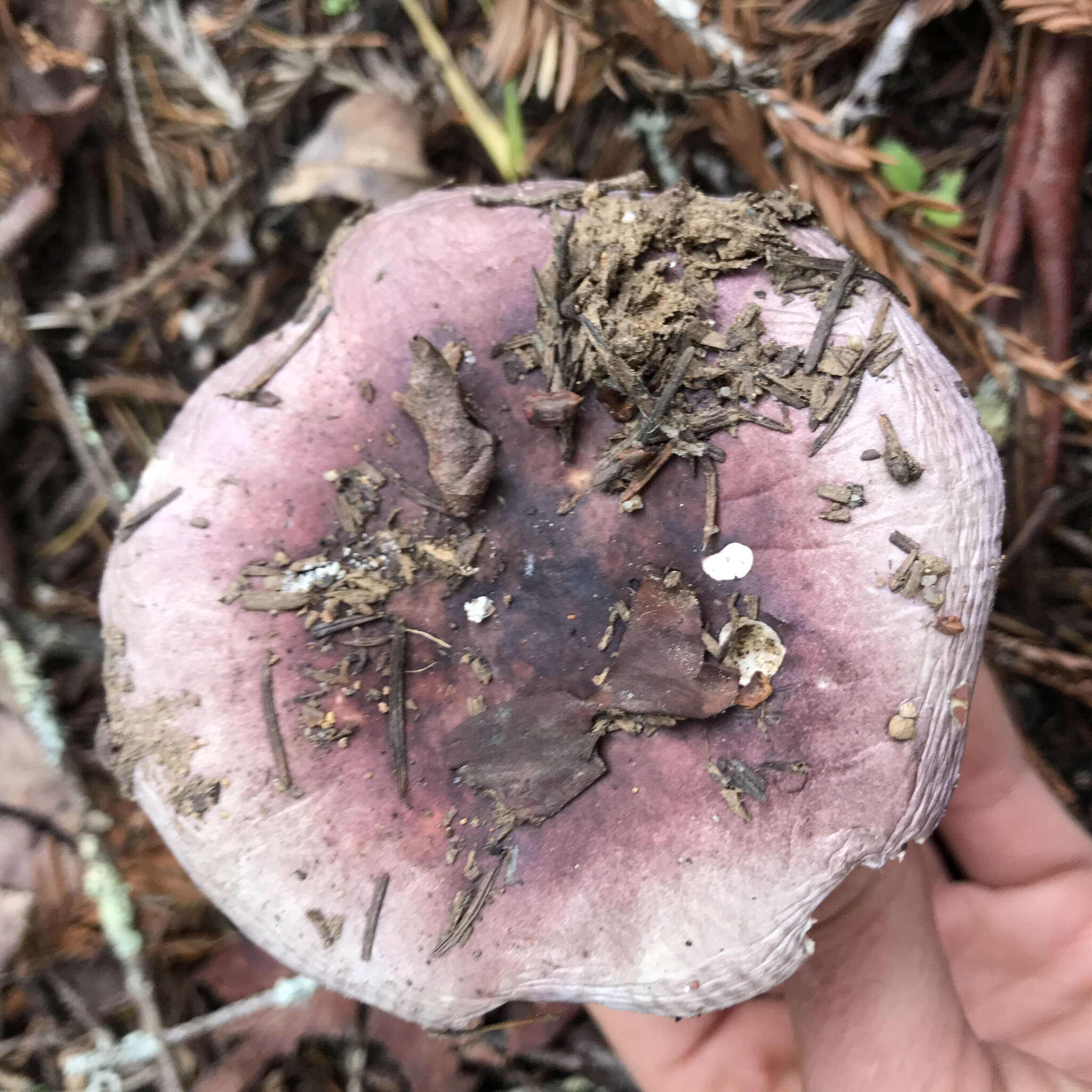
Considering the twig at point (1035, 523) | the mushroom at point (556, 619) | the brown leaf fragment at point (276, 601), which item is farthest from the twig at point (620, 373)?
the twig at point (1035, 523)

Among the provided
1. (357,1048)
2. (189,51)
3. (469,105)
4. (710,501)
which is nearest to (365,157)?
(469,105)

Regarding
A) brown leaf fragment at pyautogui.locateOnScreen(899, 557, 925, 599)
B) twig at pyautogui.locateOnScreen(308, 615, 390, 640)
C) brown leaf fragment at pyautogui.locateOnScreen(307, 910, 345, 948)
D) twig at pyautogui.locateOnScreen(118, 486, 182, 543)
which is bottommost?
brown leaf fragment at pyautogui.locateOnScreen(307, 910, 345, 948)

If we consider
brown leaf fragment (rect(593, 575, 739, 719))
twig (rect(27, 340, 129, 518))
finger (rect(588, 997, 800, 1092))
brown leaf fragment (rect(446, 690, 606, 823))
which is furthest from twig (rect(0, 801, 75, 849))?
brown leaf fragment (rect(593, 575, 739, 719))

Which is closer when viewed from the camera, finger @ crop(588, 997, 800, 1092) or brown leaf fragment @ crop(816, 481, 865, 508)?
brown leaf fragment @ crop(816, 481, 865, 508)

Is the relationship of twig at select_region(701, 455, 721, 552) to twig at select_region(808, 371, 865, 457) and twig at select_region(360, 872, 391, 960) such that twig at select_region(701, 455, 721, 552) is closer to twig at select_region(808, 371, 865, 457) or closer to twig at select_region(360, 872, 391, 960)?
twig at select_region(808, 371, 865, 457)

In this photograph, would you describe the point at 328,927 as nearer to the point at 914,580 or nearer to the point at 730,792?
the point at 730,792

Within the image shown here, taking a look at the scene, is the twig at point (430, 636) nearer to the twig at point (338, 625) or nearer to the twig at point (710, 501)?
the twig at point (338, 625)

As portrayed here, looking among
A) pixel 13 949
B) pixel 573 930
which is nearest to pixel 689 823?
pixel 573 930
